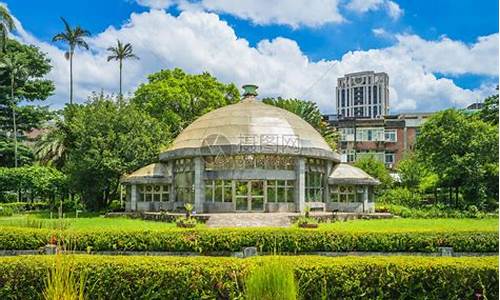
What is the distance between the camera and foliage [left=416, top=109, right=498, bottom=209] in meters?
28.9

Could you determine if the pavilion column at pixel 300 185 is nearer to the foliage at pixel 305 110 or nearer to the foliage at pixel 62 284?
the foliage at pixel 305 110

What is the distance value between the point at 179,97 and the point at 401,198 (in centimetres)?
1878

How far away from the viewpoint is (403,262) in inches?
286

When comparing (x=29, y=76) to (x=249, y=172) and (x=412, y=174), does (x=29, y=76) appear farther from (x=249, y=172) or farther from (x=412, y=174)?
(x=412, y=174)

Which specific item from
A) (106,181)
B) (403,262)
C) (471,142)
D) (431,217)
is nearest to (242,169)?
(106,181)

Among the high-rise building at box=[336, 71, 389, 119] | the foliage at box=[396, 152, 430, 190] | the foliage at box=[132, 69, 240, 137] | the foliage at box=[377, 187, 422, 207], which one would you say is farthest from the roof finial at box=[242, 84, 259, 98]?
the high-rise building at box=[336, 71, 389, 119]

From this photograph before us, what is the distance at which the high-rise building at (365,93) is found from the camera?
388 ft

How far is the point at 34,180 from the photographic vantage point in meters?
32.8

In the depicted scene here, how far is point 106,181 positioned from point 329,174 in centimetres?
1299

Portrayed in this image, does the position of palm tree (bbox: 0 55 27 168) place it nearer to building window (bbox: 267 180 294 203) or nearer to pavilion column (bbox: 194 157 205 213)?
pavilion column (bbox: 194 157 205 213)

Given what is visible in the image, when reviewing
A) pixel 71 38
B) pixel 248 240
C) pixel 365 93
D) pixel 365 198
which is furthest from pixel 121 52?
pixel 365 93

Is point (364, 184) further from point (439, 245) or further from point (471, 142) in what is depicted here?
point (439, 245)

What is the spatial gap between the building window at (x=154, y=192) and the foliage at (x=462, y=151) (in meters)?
16.4

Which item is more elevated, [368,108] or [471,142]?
[368,108]
